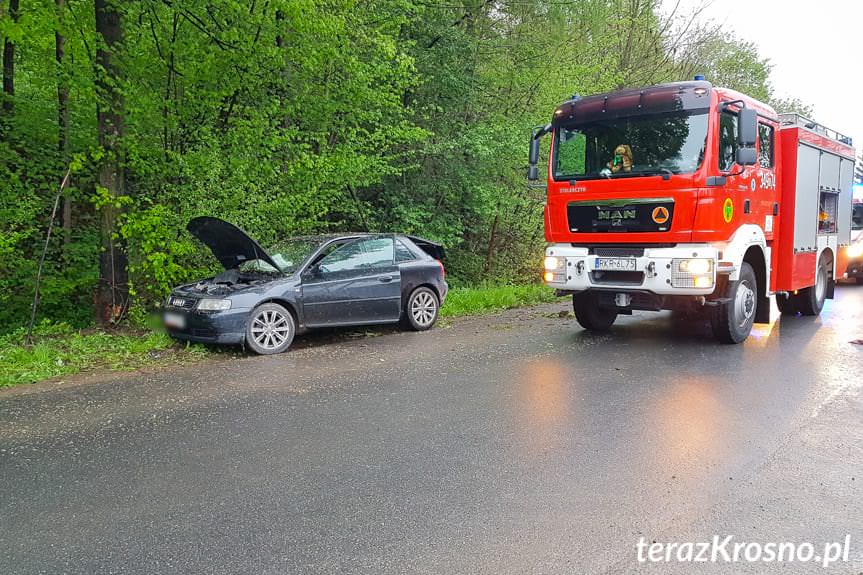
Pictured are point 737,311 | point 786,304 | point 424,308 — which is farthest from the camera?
point 786,304

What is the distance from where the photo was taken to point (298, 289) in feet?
27.7

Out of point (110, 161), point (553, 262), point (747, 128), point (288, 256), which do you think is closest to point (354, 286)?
point (288, 256)

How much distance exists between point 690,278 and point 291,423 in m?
5.03

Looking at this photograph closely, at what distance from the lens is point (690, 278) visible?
7590 millimetres

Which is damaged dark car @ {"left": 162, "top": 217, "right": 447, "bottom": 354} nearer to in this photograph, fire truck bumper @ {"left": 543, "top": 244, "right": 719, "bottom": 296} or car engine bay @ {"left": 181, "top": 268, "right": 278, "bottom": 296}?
car engine bay @ {"left": 181, "top": 268, "right": 278, "bottom": 296}

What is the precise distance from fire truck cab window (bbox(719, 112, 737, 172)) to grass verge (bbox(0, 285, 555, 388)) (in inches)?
269

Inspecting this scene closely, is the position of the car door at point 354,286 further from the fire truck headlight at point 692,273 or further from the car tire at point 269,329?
the fire truck headlight at point 692,273

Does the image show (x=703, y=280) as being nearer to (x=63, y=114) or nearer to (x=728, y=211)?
(x=728, y=211)

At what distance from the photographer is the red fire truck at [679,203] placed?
7.67 meters

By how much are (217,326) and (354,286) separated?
2.06m

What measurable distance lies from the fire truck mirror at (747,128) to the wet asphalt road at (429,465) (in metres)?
2.60

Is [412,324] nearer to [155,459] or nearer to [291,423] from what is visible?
[291,423]

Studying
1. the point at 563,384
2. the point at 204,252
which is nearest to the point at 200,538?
the point at 563,384

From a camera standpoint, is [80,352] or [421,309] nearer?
[80,352]
